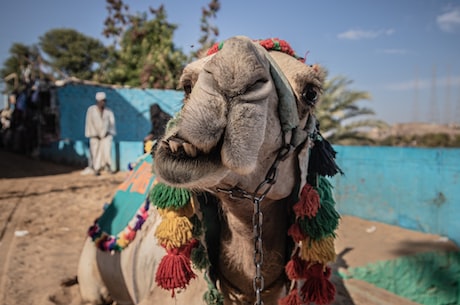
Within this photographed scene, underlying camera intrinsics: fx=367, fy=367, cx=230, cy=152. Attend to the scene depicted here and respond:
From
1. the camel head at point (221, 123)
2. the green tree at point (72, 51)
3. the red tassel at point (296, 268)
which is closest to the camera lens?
the camel head at point (221, 123)

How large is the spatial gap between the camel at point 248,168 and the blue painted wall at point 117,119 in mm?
10951

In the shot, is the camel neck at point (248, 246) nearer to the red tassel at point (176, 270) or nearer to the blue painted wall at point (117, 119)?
the red tassel at point (176, 270)

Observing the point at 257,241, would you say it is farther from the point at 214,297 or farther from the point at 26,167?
the point at 26,167

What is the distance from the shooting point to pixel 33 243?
5.62 m

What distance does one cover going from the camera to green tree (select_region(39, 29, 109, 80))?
33312 mm

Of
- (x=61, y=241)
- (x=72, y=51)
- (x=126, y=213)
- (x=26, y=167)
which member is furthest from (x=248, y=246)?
(x=72, y=51)

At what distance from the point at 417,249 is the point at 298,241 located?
167 inches

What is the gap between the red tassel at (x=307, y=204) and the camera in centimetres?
171

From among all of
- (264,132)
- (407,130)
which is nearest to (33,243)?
(264,132)

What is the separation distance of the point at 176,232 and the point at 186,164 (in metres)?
0.72

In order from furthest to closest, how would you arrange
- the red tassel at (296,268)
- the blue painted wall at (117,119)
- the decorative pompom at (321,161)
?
1. the blue painted wall at (117,119)
2. the decorative pompom at (321,161)
3. the red tassel at (296,268)

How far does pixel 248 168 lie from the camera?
4.10ft

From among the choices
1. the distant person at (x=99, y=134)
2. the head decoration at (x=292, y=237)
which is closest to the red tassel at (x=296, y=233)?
the head decoration at (x=292, y=237)

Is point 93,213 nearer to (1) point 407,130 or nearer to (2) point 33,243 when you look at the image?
(2) point 33,243
